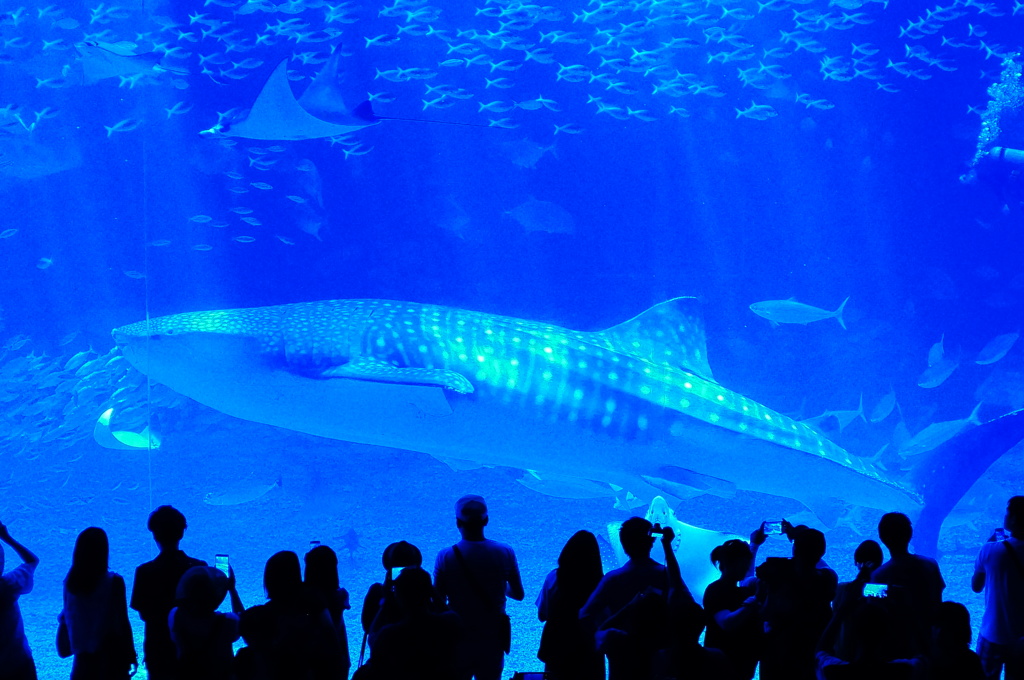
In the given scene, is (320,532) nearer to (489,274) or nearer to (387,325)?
(387,325)

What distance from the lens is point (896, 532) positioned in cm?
261

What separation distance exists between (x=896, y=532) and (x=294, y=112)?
22.9 feet

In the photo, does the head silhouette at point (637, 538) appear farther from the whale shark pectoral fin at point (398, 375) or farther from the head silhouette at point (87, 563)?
the whale shark pectoral fin at point (398, 375)

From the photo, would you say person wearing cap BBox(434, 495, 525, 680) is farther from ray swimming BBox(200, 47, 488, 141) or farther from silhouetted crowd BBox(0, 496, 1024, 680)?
ray swimming BBox(200, 47, 488, 141)

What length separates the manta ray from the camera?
761 cm

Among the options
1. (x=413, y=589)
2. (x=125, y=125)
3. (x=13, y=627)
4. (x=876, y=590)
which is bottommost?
(x=13, y=627)

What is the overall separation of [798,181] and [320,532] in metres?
23.5

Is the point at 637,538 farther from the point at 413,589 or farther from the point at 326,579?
the point at 326,579

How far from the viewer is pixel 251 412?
615 cm

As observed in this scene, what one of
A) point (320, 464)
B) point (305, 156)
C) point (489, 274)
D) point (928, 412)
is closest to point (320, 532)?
point (320, 464)

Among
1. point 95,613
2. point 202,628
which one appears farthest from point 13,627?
point 202,628

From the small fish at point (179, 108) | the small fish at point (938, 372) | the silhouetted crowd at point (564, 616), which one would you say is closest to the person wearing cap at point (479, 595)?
the silhouetted crowd at point (564, 616)

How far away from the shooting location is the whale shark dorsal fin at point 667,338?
6344 millimetres

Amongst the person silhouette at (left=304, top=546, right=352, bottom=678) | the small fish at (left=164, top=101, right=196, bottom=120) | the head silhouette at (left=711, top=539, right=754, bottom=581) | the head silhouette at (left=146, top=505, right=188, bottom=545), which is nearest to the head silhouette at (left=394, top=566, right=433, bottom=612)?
the person silhouette at (left=304, top=546, right=352, bottom=678)
